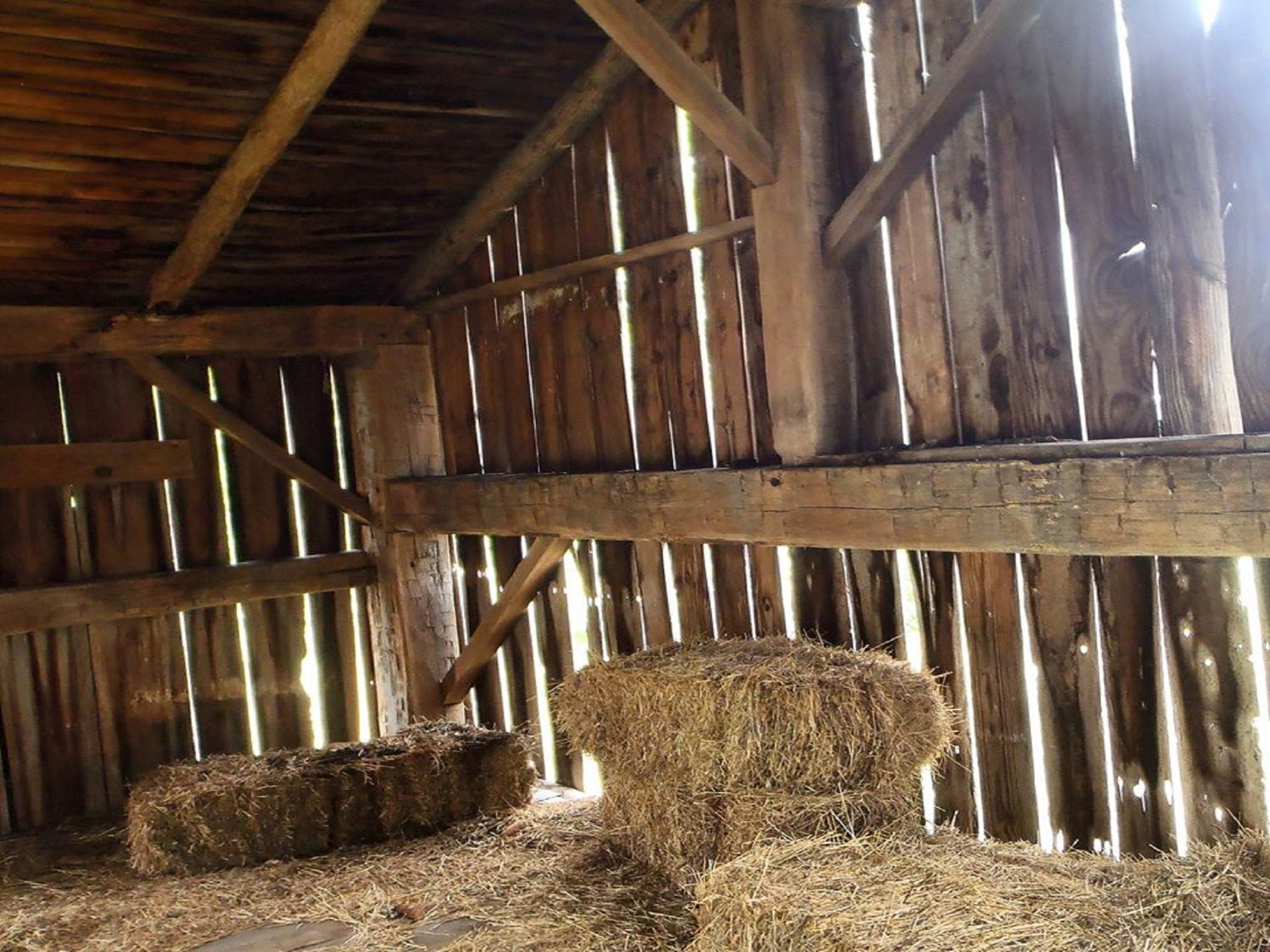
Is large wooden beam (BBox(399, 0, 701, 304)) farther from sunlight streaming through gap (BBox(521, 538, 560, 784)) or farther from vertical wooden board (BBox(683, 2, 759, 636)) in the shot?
sunlight streaming through gap (BBox(521, 538, 560, 784))

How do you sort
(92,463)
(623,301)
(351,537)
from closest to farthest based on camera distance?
(623,301)
(92,463)
(351,537)

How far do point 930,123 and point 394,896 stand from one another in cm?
348

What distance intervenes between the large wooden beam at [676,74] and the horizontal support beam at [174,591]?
3.68m

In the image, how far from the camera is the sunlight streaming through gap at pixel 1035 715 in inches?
164

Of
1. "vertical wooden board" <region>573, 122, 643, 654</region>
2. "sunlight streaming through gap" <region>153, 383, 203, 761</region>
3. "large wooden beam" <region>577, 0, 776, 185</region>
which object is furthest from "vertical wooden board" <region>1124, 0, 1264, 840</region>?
"sunlight streaming through gap" <region>153, 383, 203, 761</region>

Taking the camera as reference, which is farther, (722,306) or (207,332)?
(207,332)

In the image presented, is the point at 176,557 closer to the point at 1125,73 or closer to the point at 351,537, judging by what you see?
the point at 351,537

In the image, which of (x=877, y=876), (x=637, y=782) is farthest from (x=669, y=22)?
(x=877, y=876)

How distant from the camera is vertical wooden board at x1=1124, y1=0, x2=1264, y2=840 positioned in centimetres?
353

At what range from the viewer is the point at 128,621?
6.71m

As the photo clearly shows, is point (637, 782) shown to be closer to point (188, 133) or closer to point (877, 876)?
point (877, 876)

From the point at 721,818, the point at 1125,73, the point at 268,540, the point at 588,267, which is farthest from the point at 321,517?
the point at 1125,73

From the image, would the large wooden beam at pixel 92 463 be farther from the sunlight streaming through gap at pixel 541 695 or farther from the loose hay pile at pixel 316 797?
the sunlight streaming through gap at pixel 541 695

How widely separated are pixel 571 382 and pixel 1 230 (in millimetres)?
2559
